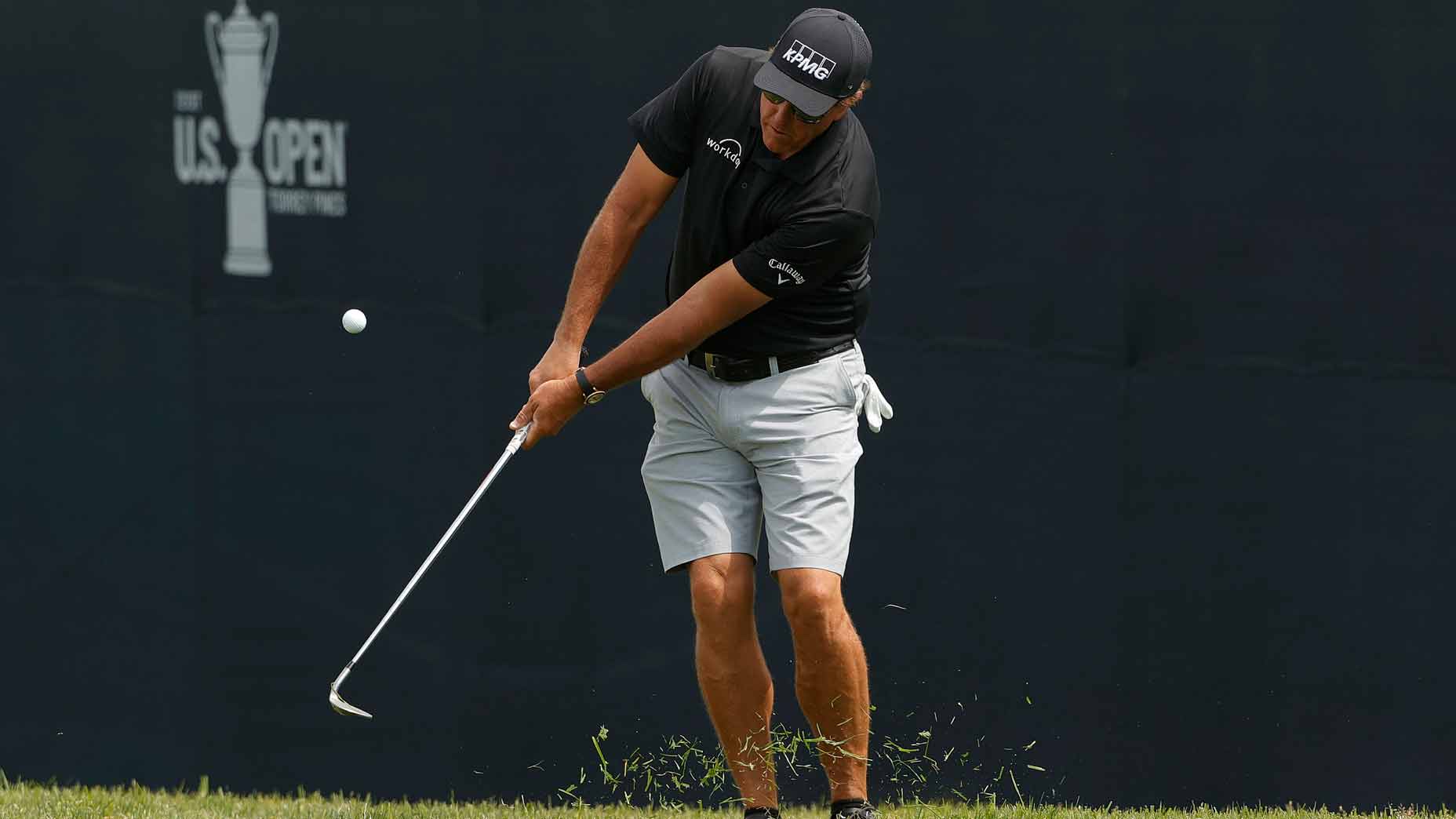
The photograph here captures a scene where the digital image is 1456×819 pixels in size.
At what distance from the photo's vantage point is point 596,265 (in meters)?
4.34

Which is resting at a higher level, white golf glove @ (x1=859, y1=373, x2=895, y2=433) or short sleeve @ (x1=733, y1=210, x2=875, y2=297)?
short sleeve @ (x1=733, y1=210, x2=875, y2=297)

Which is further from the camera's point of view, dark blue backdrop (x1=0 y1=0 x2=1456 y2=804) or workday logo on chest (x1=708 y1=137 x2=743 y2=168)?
dark blue backdrop (x1=0 y1=0 x2=1456 y2=804)

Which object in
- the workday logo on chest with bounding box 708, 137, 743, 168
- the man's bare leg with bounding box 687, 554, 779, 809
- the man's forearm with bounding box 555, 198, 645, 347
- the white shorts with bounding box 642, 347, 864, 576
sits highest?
the workday logo on chest with bounding box 708, 137, 743, 168

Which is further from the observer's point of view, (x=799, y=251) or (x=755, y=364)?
(x=755, y=364)

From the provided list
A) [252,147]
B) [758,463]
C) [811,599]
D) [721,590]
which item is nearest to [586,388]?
[758,463]

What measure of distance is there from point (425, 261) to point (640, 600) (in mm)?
1209

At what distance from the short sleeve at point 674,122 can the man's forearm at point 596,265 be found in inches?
6.6

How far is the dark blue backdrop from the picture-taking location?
479 cm

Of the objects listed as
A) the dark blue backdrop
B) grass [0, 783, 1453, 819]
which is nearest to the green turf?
grass [0, 783, 1453, 819]

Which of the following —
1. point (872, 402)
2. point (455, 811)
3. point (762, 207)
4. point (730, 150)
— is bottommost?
point (455, 811)

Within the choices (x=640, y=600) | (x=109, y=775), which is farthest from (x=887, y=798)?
(x=109, y=775)

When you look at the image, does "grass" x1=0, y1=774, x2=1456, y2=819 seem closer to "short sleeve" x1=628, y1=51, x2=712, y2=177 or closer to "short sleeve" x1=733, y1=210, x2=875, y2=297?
"short sleeve" x1=733, y1=210, x2=875, y2=297

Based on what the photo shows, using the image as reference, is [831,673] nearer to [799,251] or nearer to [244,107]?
[799,251]

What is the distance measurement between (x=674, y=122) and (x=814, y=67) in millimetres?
476
